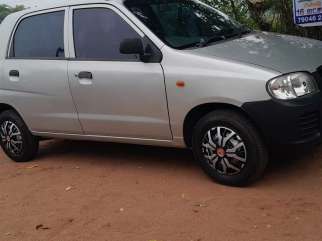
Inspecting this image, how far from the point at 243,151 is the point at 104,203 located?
4.64 feet

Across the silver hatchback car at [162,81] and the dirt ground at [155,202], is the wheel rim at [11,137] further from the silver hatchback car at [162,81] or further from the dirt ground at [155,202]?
the dirt ground at [155,202]

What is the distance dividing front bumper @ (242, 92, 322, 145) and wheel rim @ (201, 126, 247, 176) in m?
0.27

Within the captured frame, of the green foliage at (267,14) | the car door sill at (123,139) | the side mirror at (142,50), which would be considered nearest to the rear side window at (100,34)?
the side mirror at (142,50)

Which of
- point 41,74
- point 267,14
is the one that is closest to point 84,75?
point 41,74

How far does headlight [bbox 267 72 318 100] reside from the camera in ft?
15.9

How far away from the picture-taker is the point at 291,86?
4.88 m

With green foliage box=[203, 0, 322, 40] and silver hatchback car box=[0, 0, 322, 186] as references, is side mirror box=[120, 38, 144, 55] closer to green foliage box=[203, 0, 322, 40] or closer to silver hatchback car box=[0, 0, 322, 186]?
silver hatchback car box=[0, 0, 322, 186]

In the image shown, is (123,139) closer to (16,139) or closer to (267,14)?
(16,139)

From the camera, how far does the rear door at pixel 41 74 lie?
20.7ft

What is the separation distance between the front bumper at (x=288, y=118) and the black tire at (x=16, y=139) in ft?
10.6

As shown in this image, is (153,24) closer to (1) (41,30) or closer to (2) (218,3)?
(1) (41,30)

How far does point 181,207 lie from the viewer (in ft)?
16.4

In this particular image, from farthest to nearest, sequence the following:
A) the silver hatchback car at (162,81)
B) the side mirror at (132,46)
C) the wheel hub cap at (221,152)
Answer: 1. the side mirror at (132,46)
2. the wheel hub cap at (221,152)
3. the silver hatchback car at (162,81)

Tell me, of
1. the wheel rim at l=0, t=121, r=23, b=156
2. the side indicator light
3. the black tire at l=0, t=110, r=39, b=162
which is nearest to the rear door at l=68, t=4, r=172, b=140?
the side indicator light
